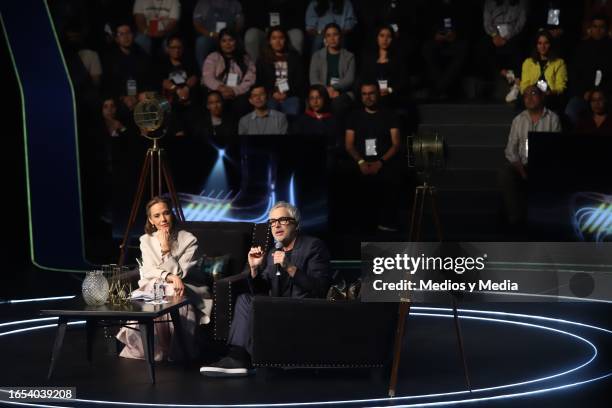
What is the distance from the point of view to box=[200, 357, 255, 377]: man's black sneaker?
8.95 metres

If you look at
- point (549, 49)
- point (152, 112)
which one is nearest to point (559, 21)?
point (549, 49)

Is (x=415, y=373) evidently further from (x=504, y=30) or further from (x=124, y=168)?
(x=504, y=30)

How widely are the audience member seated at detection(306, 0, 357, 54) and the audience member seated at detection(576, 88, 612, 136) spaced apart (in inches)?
111

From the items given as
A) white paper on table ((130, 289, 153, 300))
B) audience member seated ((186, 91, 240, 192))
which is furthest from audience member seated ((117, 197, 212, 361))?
audience member seated ((186, 91, 240, 192))

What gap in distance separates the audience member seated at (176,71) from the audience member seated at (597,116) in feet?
13.1

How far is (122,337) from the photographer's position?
9.77 m

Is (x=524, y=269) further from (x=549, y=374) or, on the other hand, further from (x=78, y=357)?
(x=78, y=357)

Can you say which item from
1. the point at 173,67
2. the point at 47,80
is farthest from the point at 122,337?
the point at 173,67

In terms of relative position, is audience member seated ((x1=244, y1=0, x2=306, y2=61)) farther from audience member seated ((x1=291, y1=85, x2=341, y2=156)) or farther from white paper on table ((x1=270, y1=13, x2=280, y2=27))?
audience member seated ((x1=291, y1=85, x2=341, y2=156))

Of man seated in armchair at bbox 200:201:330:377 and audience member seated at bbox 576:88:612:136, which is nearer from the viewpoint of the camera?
man seated in armchair at bbox 200:201:330:377

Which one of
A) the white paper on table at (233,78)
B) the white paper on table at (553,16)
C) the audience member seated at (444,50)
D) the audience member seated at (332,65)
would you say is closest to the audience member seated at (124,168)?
the white paper on table at (233,78)

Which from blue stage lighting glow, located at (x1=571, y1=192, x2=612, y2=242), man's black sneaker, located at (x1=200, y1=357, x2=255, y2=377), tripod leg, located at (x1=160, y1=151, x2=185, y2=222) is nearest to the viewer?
man's black sneaker, located at (x1=200, y1=357, x2=255, y2=377)

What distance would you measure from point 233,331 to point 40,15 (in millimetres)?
5316

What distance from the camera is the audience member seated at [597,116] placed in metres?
14.0
